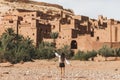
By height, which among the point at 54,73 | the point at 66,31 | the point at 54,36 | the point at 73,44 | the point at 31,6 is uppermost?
the point at 31,6

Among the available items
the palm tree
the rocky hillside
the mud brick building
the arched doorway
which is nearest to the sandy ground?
the mud brick building

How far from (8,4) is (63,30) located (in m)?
28.1

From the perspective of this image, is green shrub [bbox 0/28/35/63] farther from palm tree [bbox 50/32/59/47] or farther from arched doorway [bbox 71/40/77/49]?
arched doorway [bbox 71/40/77/49]

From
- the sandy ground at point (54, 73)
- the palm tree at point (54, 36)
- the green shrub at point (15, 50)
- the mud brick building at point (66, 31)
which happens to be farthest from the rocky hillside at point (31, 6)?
the sandy ground at point (54, 73)

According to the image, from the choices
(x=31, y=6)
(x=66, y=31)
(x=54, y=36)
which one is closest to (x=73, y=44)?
(x=66, y=31)

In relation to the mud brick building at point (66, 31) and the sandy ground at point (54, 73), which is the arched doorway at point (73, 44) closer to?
the mud brick building at point (66, 31)

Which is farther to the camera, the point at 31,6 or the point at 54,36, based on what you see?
the point at 31,6

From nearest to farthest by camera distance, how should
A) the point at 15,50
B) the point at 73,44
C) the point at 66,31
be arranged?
the point at 15,50 < the point at 73,44 < the point at 66,31

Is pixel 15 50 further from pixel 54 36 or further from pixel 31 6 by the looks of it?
pixel 31 6

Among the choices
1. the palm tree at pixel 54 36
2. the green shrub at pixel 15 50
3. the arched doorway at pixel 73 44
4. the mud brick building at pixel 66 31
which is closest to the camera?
the green shrub at pixel 15 50

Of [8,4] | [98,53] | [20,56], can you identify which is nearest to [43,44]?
[98,53]

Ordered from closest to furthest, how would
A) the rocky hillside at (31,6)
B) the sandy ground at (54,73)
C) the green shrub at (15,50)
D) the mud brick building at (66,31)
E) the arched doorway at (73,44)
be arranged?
the sandy ground at (54,73), the green shrub at (15,50), the mud brick building at (66,31), the arched doorway at (73,44), the rocky hillside at (31,6)

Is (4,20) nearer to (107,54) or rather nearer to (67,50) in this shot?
(67,50)

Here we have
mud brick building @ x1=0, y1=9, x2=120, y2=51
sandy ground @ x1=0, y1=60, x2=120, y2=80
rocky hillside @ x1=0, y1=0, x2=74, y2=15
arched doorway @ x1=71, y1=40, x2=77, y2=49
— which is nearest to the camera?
sandy ground @ x1=0, y1=60, x2=120, y2=80
